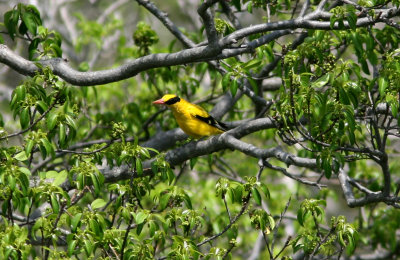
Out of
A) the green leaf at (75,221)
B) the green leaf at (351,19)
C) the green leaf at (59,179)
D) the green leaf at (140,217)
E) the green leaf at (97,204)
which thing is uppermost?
→ the green leaf at (351,19)

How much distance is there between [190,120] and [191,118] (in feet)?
0.08

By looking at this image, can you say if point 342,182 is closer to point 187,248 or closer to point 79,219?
point 187,248

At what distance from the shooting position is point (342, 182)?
437 cm

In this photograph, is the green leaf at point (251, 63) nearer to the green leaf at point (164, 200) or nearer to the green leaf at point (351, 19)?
the green leaf at point (351, 19)

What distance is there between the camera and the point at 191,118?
19.8 feet

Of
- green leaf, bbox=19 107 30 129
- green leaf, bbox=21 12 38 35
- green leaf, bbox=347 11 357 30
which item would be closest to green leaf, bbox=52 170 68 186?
green leaf, bbox=19 107 30 129

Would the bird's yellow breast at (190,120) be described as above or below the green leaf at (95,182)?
below

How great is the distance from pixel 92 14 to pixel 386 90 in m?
10.9

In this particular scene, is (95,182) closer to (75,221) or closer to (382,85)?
(75,221)

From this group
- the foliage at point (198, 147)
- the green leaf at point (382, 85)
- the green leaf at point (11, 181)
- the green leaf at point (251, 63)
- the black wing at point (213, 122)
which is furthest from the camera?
the black wing at point (213, 122)

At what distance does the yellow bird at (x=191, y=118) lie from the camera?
6043 mm

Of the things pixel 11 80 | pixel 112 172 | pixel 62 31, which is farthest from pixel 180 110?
pixel 11 80

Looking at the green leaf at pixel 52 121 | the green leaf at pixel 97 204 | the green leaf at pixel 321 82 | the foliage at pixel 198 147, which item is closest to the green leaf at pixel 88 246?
the foliage at pixel 198 147

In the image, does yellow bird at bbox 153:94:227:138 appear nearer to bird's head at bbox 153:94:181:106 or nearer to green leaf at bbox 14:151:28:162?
bird's head at bbox 153:94:181:106
